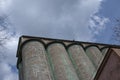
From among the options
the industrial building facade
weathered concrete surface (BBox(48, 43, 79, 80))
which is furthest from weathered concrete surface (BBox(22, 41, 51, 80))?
weathered concrete surface (BBox(48, 43, 79, 80))

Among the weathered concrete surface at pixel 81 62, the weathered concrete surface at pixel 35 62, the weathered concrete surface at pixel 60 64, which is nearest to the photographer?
the weathered concrete surface at pixel 35 62

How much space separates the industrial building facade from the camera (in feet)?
44.0

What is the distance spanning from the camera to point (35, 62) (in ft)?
45.4

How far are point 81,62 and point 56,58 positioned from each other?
5.97ft

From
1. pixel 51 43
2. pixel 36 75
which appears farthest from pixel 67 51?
pixel 36 75

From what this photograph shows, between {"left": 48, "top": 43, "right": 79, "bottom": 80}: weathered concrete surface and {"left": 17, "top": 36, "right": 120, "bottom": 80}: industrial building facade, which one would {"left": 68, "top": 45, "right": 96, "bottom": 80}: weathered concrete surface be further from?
{"left": 48, "top": 43, "right": 79, "bottom": 80}: weathered concrete surface

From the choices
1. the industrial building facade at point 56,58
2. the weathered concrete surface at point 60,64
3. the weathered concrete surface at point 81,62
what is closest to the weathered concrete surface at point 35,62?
the industrial building facade at point 56,58

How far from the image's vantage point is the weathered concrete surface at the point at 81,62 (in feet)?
47.6

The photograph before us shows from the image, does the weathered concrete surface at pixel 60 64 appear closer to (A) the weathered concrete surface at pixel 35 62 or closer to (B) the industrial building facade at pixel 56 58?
(B) the industrial building facade at pixel 56 58

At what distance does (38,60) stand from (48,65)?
0.78 m

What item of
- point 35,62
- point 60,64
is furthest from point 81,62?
point 35,62

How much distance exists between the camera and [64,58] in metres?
15.1

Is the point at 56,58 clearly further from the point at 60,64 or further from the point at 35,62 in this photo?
the point at 35,62

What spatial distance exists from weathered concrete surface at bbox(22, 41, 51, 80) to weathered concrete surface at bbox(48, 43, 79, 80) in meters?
0.73
